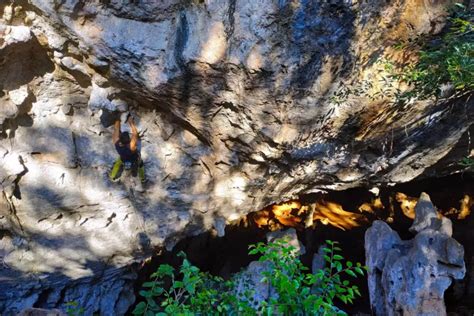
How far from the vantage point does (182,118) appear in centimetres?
505

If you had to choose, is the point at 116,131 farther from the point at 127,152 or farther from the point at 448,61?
the point at 448,61

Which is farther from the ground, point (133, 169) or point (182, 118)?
point (182, 118)

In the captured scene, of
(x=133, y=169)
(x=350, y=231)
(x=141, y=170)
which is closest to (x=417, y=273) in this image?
(x=141, y=170)

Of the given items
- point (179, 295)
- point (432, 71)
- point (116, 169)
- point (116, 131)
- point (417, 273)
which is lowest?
point (179, 295)

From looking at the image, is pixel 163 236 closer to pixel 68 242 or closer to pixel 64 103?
pixel 68 242

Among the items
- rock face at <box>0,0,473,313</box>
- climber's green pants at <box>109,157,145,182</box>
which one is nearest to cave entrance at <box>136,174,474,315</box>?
rock face at <box>0,0,473,313</box>

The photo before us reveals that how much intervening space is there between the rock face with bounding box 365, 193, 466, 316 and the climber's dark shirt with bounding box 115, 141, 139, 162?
12.1 feet

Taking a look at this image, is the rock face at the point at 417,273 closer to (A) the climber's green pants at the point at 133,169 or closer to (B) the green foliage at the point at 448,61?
(B) the green foliage at the point at 448,61

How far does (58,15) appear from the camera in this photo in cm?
406

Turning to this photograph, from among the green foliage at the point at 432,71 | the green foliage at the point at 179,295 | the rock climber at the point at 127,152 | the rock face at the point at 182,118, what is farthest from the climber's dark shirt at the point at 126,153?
the green foliage at the point at 179,295

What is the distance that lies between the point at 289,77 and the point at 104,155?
285cm

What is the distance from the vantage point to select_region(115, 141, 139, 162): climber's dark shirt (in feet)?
17.3

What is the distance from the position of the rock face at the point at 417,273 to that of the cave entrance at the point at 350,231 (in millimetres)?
2559

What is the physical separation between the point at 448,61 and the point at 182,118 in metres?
3.04
